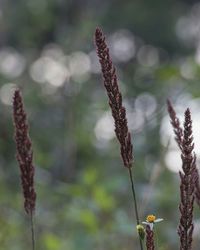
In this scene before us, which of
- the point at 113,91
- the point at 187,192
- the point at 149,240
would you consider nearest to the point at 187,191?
the point at 187,192

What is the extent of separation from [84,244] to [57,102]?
191 inches

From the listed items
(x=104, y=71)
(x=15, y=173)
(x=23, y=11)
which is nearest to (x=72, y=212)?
(x=104, y=71)

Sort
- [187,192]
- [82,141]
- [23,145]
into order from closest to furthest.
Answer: [187,192], [23,145], [82,141]

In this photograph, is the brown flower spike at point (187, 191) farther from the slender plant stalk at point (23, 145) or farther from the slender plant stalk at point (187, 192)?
the slender plant stalk at point (23, 145)

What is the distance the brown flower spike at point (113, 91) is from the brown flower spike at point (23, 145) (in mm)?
173

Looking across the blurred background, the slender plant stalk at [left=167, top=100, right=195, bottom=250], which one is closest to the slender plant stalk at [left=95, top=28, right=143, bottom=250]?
the slender plant stalk at [left=167, top=100, right=195, bottom=250]

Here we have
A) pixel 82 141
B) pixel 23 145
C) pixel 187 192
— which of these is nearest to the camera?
pixel 187 192

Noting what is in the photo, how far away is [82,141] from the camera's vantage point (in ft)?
19.8

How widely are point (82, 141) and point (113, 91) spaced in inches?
192

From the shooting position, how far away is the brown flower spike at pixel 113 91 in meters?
1.16

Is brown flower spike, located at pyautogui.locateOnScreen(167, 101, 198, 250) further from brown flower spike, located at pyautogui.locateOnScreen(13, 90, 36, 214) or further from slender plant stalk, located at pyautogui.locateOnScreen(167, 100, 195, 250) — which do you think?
brown flower spike, located at pyautogui.locateOnScreen(13, 90, 36, 214)

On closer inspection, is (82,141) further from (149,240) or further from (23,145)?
(149,240)

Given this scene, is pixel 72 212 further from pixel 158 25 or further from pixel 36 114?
pixel 158 25

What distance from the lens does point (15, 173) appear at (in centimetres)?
618
